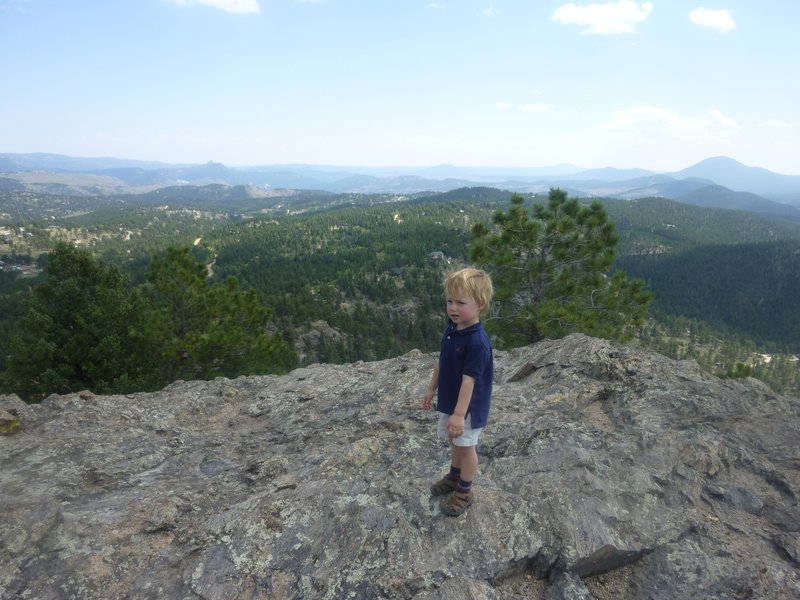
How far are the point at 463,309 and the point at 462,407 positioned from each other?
35.8 inches

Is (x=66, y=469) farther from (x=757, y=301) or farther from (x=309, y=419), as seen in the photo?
(x=757, y=301)

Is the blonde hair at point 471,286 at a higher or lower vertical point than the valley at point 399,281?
higher

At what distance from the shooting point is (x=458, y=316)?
409 cm

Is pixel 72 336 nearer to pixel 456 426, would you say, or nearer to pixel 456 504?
pixel 456 504

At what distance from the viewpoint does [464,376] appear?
4.03 meters

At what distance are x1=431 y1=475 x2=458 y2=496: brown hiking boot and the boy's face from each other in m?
1.74

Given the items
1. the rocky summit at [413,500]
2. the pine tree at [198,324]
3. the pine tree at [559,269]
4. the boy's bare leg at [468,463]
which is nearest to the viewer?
the rocky summit at [413,500]

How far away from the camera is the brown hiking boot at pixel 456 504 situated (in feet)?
14.1

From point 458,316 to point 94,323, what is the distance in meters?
15.3

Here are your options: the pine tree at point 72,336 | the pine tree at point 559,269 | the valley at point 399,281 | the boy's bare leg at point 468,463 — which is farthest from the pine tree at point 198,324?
the valley at point 399,281

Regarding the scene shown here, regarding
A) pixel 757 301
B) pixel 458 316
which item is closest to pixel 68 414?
pixel 458 316

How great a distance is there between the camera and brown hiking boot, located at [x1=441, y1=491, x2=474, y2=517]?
429cm

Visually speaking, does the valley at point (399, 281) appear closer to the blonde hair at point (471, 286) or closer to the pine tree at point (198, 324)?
the pine tree at point (198, 324)

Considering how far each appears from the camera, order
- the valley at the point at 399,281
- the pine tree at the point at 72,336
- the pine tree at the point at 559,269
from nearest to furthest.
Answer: the pine tree at the point at 559,269 → the pine tree at the point at 72,336 → the valley at the point at 399,281
